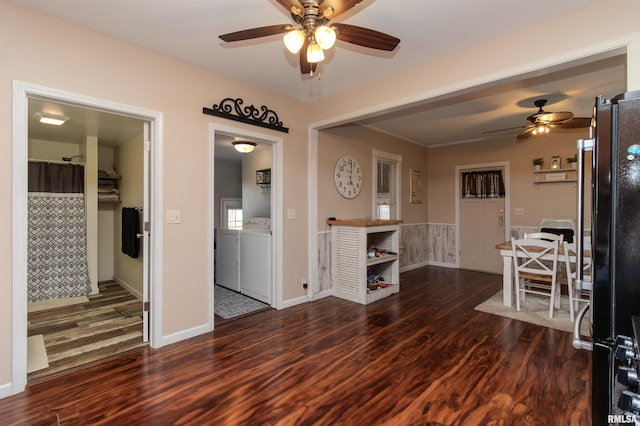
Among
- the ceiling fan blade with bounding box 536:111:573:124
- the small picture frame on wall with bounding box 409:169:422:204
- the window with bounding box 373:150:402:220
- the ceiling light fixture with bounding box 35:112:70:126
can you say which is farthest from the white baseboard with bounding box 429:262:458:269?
the ceiling light fixture with bounding box 35:112:70:126

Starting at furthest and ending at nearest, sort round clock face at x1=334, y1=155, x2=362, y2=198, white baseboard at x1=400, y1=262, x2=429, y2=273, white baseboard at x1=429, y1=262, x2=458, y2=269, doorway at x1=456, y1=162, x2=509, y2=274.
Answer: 1. white baseboard at x1=429, y1=262, x2=458, y2=269
2. white baseboard at x1=400, y1=262, x2=429, y2=273
3. doorway at x1=456, y1=162, x2=509, y2=274
4. round clock face at x1=334, y1=155, x2=362, y2=198

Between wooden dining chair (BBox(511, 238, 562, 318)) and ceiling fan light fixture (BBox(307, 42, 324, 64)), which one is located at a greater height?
ceiling fan light fixture (BBox(307, 42, 324, 64))

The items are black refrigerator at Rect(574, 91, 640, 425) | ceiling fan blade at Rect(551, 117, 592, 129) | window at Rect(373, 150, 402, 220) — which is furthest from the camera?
window at Rect(373, 150, 402, 220)

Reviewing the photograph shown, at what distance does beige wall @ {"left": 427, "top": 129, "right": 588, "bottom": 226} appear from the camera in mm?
4945

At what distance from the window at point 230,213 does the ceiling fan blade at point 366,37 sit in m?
5.51

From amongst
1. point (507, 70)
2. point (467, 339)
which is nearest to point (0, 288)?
point (467, 339)

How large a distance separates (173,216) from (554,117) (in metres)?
4.07

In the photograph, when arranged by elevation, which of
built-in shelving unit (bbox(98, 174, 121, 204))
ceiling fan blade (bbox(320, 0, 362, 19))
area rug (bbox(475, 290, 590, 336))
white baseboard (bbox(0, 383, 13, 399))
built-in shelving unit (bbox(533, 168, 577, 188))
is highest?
ceiling fan blade (bbox(320, 0, 362, 19))

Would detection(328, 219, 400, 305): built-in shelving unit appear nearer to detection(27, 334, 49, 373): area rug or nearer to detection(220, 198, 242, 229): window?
detection(27, 334, 49, 373): area rug

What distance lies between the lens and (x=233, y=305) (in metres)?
3.74

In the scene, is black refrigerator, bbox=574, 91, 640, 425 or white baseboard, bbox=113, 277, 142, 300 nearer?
black refrigerator, bbox=574, 91, 640, 425

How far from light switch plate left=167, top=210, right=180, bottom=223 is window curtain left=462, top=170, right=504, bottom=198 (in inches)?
208

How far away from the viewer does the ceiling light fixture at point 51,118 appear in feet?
11.0

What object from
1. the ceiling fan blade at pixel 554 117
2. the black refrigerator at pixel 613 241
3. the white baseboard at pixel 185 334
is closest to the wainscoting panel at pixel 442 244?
the ceiling fan blade at pixel 554 117
